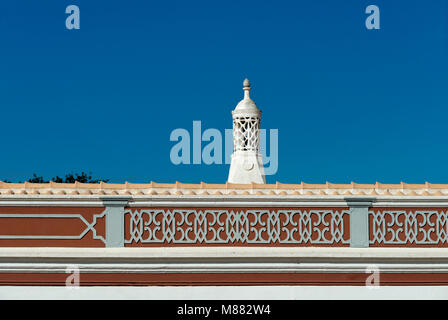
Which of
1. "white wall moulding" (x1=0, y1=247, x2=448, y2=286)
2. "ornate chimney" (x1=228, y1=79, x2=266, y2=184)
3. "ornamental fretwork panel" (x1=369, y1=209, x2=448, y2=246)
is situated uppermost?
"ornate chimney" (x1=228, y1=79, x2=266, y2=184)

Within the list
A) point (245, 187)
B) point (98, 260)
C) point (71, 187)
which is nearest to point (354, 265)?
point (245, 187)

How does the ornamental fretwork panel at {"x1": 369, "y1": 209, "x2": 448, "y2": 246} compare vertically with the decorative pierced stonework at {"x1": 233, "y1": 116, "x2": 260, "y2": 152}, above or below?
below

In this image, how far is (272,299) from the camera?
32.1 ft

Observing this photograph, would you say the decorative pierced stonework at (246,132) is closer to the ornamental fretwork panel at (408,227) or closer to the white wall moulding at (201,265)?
the ornamental fretwork panel at (408,227)

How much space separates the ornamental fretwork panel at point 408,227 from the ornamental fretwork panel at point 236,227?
0.46 metres

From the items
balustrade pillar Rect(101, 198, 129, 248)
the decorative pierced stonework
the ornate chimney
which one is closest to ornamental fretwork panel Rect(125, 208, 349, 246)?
balustrade pillar Rect(101, 198, 129, 248)

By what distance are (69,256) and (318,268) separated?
3.60m

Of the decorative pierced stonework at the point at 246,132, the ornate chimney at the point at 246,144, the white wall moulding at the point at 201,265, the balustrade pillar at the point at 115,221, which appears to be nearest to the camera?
the white wall moulding at the point at 201,265

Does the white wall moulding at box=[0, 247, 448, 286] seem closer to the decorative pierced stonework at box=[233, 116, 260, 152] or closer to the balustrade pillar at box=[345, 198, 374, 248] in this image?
the balustrade pillar at box=[345, 198, 374, 248]

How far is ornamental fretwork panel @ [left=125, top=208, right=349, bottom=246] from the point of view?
9.98 meters

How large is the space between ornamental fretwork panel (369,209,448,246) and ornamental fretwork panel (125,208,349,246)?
0.46m

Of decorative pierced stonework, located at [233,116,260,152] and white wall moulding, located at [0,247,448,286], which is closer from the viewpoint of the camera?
white wall moulding, located at [0,247,448,286]

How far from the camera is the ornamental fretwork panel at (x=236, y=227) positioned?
9.98 meters

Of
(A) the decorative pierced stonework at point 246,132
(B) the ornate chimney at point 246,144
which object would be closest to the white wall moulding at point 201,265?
(B) the ornate chimney at point 246,144
